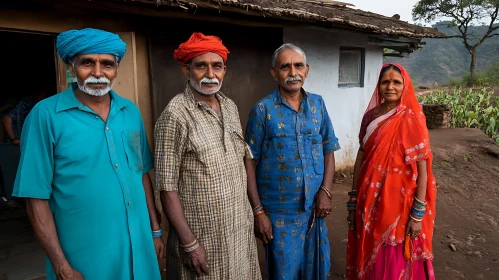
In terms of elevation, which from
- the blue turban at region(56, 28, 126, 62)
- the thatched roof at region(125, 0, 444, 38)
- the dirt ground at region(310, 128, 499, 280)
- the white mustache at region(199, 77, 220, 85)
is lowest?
the dirt ground at region(310, 128, 499, 280)

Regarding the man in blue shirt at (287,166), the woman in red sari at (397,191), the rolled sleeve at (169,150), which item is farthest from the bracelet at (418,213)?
the rolled sleeve at (169,150)

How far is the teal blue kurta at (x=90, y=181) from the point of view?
1479 mm

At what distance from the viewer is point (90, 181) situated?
5.14 ft

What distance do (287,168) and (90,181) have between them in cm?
123

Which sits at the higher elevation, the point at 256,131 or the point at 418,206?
the point at 256,131

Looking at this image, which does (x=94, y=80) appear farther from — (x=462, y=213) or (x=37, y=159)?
(x=462, y=213)

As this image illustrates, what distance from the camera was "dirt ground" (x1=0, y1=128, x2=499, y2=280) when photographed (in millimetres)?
3577

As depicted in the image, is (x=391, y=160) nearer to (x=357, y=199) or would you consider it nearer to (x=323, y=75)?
(x=357, y=199)

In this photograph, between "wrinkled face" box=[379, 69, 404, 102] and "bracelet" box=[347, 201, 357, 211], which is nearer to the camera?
"wrinkled face" box=[379, 69, 404, 102]

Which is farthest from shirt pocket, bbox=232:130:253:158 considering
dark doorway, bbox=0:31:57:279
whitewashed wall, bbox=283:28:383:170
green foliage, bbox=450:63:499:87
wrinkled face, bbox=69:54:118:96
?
green foliage, bbox=450:63:499:87

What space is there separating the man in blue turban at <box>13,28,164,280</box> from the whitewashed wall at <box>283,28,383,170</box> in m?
3.56

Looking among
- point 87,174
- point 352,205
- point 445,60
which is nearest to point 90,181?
point 87,174

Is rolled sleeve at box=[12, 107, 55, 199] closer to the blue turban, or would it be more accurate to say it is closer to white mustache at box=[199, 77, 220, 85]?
the blue turban

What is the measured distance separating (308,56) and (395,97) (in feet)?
10.4
